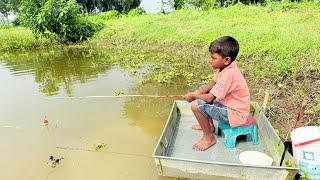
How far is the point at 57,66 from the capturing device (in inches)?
489

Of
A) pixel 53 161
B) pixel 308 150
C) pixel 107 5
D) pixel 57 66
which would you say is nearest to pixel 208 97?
pixel 308 150

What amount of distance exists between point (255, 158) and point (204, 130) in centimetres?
79

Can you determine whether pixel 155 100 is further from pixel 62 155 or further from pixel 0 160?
pixel 0 160

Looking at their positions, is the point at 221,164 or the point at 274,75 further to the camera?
the point at 274,75

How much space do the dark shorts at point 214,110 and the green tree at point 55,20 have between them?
532 inches

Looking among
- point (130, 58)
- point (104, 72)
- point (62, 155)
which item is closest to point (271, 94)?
point (62, 155)

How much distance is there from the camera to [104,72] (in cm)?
1060

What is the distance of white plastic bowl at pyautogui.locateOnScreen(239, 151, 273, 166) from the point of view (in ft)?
13.8

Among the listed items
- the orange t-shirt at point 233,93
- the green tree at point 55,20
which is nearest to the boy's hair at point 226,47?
the orange t-shirt at point 233,93

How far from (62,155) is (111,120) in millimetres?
1425

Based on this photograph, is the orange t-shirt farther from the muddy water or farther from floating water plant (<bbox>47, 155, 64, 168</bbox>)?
floating water plant (<bbox>47, 155, 64, 168</bbox>)

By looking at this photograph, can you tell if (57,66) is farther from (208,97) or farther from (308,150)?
(308,150)

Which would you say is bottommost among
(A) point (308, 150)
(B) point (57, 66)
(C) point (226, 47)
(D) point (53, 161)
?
(D) point (53, 161)

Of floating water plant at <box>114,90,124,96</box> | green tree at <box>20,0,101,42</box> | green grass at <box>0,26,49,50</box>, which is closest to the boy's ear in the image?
floating water plant at <box>114,90,124,96</box>
